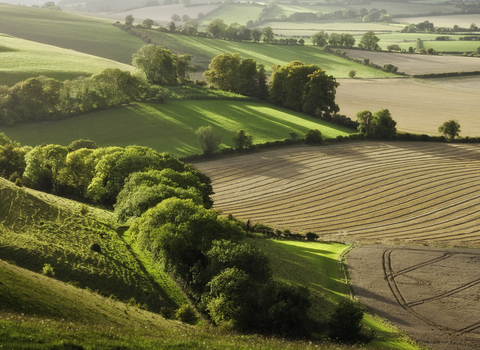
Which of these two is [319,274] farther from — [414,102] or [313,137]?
[414,102]

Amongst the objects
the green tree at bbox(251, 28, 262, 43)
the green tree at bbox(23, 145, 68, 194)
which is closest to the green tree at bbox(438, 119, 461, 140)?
the green tree at bbox(23, 145, 68, 194)

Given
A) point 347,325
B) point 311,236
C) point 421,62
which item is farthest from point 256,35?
point 347,325

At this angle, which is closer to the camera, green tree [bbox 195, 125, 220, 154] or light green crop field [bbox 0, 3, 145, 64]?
green tree [bbox 195, 125, 220, 154]

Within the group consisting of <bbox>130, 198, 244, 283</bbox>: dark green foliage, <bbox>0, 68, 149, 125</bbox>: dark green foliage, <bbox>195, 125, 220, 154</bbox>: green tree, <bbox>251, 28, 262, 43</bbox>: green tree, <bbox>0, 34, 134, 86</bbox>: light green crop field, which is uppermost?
<bbox>251, 28, 262, 43</bbox>: green tree

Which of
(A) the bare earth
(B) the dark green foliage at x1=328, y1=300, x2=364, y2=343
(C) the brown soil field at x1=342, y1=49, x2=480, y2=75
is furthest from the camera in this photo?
(C) the brown soil field at x1=342, y1=49, x2=480, y2=75

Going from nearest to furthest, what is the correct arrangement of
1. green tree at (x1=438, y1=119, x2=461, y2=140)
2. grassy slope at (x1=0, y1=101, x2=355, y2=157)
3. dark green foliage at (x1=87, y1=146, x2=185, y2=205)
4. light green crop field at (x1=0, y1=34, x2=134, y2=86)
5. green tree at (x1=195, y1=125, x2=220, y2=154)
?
dark green foliage at (x1=87, y1=146, x2=185, y2=205)
green tree at (x1=195, y1=125, x2=220, y2=154)
grassy slope at (x1=0, y1=101, x2=355, y2=157)
green tree at (x1=438, y1=119, x2=461, y2=140)
light green crop field at (x1=0, y1=34, x2=134, y2=86)

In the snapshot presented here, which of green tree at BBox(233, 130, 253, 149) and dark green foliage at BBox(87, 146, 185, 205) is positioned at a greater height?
green tree at BBox(233, 130, 253, 149)

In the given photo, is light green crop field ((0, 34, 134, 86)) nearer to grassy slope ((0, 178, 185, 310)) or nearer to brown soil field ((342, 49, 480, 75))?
grassy slope ((0, 178, 185, 310))
